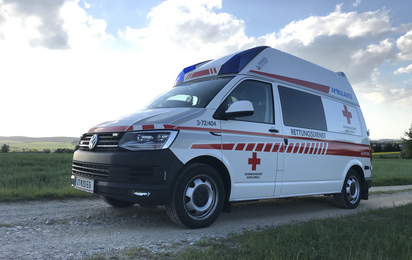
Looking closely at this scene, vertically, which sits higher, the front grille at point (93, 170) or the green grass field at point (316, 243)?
the front grille at point (93, 170)

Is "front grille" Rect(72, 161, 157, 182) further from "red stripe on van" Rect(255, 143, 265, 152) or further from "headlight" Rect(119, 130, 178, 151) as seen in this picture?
"red stripe on van" Rect(255, 143, 265, 152)

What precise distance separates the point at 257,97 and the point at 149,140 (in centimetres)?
198

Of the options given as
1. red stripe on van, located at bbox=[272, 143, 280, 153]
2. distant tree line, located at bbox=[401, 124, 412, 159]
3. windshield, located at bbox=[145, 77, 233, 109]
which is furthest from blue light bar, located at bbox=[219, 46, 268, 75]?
distant tree line, located at bbox=[401, 124, 412, 159]

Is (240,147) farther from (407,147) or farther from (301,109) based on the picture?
(407,147)

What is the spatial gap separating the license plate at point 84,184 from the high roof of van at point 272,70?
2340 millimetres

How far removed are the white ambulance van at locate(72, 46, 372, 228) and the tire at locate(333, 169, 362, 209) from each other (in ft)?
0.14

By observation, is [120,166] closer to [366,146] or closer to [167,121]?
[167,121]

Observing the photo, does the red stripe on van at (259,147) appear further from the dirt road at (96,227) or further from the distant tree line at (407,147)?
the distant tree line at (407,147)

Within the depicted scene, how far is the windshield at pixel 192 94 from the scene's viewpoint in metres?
4.61

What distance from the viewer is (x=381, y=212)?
16.9 feet

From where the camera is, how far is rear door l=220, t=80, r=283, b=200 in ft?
14.9

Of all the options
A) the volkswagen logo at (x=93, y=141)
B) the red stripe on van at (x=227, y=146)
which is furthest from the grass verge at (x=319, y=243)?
the volkswagen logo at (x=93, y=141)

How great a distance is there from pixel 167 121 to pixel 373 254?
2531 millimetres

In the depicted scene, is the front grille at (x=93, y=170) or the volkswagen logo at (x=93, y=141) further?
the volkswagen logo at (x=93, y=141)
